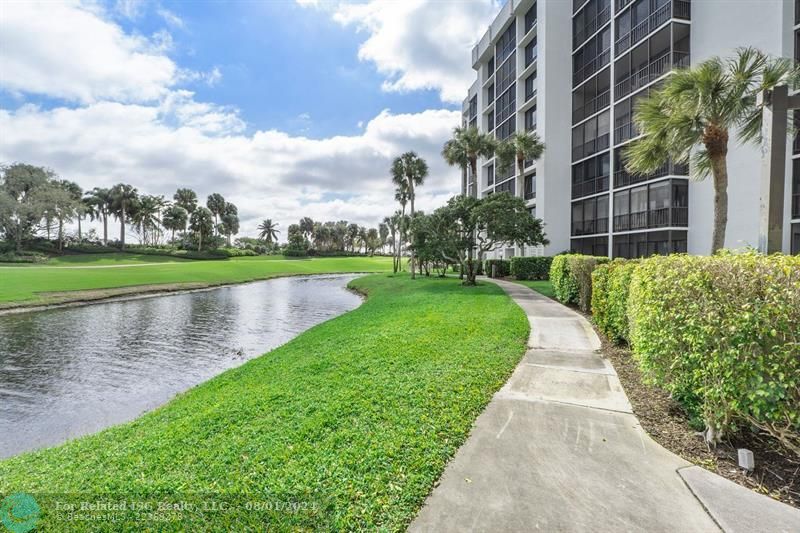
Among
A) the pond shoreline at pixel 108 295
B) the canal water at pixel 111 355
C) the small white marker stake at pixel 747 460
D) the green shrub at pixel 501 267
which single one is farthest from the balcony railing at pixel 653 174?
the pond shoreline at pixel 108 295

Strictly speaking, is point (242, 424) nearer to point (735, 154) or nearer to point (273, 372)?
point (273, 372)

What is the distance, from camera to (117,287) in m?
26.4

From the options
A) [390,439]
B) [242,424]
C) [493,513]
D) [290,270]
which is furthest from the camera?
[290,270]

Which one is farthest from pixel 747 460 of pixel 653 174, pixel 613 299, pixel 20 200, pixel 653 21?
pixel 20 200

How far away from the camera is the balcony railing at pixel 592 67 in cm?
2453

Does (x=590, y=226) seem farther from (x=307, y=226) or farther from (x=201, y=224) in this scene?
(x=307, y=226)

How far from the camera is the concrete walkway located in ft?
8.05

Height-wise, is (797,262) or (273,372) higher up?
(797,262)

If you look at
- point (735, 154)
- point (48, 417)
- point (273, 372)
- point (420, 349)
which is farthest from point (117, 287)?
point (735, 154)

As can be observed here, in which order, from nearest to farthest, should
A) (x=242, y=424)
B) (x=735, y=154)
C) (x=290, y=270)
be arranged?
1. (x=242, y=424)
2. (x=735, y=154)
3. (x=290, y=270)

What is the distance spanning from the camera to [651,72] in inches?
866

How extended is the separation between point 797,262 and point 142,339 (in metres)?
16.5

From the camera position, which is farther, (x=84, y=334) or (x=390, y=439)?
(x=84, y=334)

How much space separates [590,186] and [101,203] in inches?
3395
